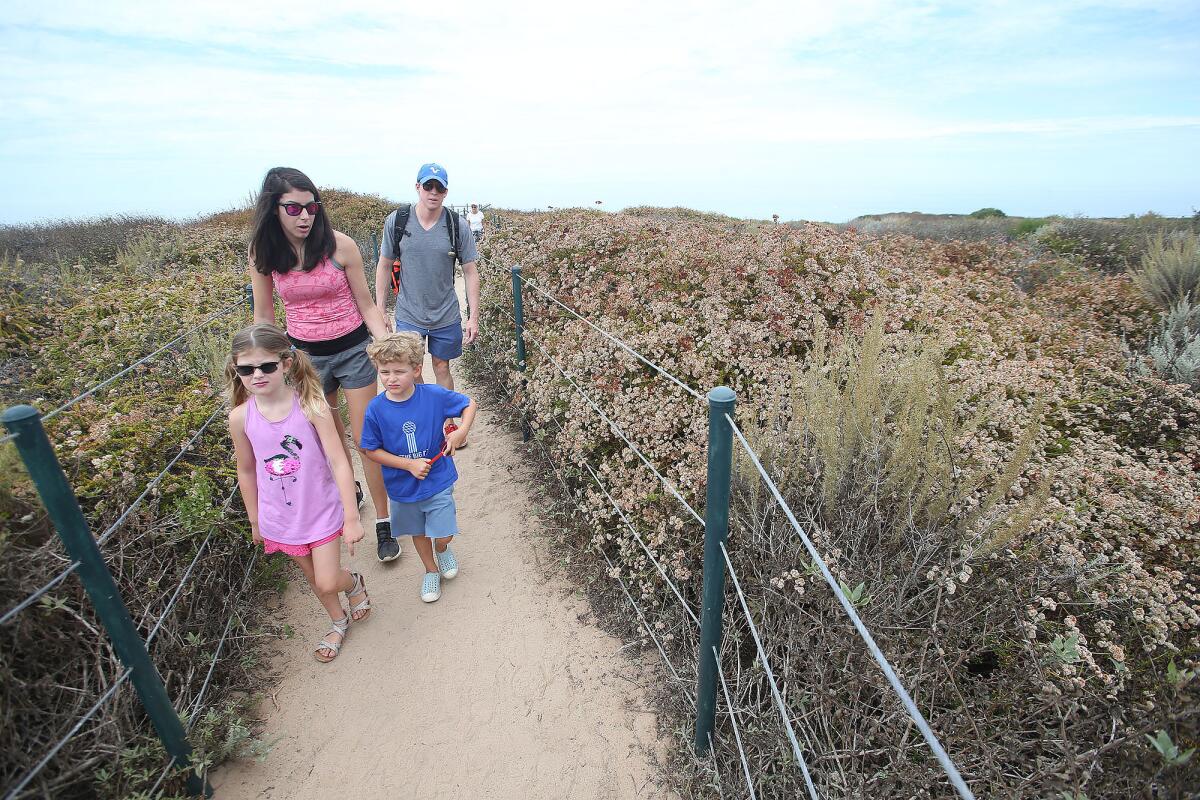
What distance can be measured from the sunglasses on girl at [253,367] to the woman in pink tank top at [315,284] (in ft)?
1.90

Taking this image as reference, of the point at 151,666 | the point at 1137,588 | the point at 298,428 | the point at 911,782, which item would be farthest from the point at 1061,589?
the point at 151,666

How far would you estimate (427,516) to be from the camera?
332cm

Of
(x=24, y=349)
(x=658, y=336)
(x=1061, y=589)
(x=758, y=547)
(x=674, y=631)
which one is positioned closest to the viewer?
(x=1061, y=589)

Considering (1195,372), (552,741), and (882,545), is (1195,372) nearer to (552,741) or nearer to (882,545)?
(882,545)

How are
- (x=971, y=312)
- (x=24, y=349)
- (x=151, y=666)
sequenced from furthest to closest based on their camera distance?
(x=24, y=349)
(x=971, y=312)
(x=151, y=666)

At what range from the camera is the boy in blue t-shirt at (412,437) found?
2951 mm

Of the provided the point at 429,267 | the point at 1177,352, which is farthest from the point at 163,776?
the point at 1177,352

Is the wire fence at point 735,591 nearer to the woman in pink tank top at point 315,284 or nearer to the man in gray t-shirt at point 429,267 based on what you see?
the man in gray t-shirt at point 429,267

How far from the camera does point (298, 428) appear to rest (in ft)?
8.62

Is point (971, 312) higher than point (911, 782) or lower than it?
higher

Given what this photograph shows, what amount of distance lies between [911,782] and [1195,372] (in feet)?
13.5

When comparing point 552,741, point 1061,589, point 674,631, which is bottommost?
point 552,741

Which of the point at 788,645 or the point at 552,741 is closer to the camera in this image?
the point at 788,645

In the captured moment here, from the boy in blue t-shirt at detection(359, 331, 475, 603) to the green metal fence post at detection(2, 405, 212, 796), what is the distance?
4.11 ft
